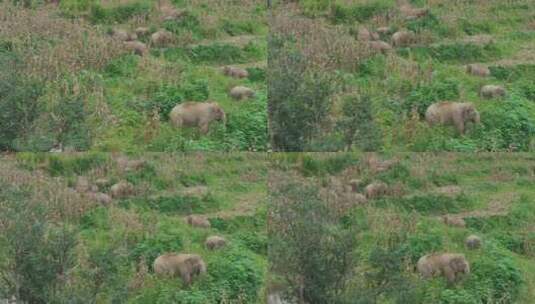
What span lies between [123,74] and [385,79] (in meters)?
2.79

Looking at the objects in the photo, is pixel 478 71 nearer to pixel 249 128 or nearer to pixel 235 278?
pixel 249 128

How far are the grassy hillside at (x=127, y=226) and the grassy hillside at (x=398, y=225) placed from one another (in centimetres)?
42

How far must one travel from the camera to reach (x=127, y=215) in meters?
20.2

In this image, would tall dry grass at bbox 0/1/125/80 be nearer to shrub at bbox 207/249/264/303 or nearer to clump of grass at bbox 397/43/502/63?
shrub at bbox 207/249/264/303

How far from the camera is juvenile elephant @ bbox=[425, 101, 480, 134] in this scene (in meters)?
18.6

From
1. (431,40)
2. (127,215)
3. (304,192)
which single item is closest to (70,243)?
(127,215)

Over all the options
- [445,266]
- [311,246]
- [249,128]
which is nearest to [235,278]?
[311,246]

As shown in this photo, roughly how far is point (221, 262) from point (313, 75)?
251cm

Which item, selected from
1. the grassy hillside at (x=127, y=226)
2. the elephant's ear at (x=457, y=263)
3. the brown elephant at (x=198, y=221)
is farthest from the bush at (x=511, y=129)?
the brown elephant at (x=198, y=221)

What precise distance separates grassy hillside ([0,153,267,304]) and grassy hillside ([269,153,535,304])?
0.42 meters

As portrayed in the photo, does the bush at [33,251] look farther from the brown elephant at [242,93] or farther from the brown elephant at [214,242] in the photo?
the brown elephant at [242,93]

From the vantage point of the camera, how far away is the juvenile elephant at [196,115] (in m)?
19.1

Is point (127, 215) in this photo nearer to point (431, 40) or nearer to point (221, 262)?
point (221, 262)

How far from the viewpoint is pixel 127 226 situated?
20.1 m
